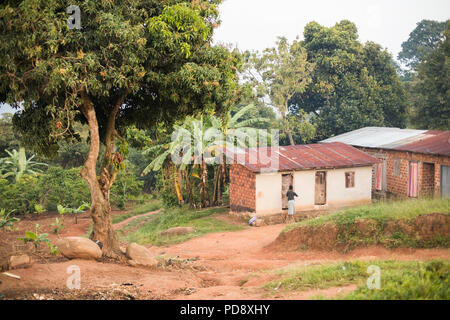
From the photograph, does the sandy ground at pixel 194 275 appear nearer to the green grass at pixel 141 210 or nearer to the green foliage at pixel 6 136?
the green grass at pixel 141 210

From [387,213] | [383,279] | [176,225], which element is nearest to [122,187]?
[176,225]

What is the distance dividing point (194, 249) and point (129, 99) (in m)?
5.80

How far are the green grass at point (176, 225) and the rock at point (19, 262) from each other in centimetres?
828

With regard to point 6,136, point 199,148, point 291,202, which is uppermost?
point 6,136

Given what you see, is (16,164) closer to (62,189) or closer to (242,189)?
(62,189)

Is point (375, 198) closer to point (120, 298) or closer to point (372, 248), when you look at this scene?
point (372, 248)

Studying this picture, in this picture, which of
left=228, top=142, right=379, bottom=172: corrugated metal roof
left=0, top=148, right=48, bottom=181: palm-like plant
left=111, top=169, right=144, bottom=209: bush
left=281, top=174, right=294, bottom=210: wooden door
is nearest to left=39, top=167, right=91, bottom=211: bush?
left=111, top=169, right=144, bottom=209: bush

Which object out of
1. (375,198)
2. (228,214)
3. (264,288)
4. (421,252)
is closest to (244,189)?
(228,214)

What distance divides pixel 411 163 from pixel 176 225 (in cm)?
1190

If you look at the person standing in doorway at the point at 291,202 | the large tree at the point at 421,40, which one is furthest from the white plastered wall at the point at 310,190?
the large tree at the point at 421,40

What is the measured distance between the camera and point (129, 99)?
1409 centimetres

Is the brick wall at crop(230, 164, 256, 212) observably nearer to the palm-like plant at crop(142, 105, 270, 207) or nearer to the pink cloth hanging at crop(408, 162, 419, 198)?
the palm-like plant at crop(142, 105, 270, 207)

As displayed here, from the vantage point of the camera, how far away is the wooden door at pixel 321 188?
22.4m

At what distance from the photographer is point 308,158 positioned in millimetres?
22656
